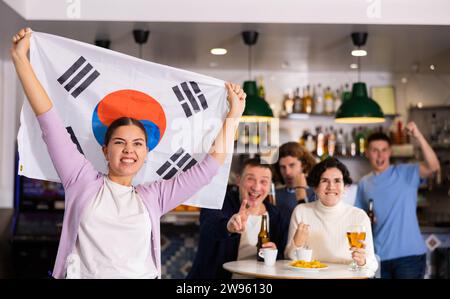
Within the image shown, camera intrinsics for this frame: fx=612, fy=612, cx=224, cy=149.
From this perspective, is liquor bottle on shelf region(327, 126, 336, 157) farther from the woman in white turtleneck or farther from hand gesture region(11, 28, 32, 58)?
hand gesture region(11, 28, 32, 58)

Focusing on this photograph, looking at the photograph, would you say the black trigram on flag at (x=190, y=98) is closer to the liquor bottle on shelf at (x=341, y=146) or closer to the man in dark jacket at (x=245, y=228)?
the man in dark jacket at (x=245, y=228)

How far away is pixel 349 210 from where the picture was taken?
3.01 meters

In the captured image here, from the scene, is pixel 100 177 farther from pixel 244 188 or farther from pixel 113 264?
pixel 244 188

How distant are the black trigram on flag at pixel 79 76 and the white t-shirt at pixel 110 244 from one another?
21.7 inches

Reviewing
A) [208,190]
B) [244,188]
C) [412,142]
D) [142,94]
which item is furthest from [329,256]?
[412,142]

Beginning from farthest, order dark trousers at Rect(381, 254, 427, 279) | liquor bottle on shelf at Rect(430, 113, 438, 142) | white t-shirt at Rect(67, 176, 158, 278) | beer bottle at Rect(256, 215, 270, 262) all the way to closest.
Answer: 1. liquor bottle on shelf at Rect(430, 113, 438, 142)
2. dark trousers at Rect(381, 254, 427, 279)
3. beer bottle at Rect(256, 215, 270, 262)
4. white t-shirt at Rect(67, 176, 158, 278)

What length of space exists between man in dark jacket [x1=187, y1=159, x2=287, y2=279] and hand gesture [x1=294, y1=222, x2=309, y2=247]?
20cm

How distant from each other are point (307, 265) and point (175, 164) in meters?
0.75

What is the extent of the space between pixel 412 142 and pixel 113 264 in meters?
4.79

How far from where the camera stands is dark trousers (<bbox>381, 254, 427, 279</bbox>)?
156 inches

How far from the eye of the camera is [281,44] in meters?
4.96

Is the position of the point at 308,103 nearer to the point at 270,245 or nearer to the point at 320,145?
the point at 320,145

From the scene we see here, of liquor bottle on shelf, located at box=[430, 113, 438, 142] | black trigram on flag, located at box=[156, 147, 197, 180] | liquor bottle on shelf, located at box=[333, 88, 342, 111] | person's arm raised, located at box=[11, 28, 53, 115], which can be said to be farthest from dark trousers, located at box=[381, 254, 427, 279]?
person's arm raised, located at box=[11, 28, 53, 115]

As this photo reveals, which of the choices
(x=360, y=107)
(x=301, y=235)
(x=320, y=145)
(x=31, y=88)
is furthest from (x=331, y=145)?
(x=31, y=88)
